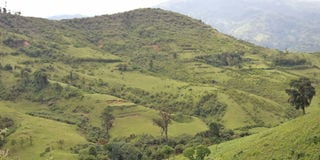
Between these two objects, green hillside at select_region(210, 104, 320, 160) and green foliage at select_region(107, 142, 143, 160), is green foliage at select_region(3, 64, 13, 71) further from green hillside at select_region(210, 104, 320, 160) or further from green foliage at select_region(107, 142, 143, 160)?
green hillside at select_region(210, 104, 320, 160)

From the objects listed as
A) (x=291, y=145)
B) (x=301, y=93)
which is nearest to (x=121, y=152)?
(x=301, y=93)

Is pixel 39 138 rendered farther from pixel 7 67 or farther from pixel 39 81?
pixel 7 67

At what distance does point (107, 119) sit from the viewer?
145m

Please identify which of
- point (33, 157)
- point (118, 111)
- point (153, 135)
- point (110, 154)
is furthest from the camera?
point (118, 111)

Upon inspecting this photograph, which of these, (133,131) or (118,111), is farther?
(118,111)

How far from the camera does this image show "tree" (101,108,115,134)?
144m

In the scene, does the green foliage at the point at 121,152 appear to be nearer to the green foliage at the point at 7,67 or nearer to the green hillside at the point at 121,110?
the green hillside at the point at 121,110

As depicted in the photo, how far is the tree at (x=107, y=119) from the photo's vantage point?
14390cm

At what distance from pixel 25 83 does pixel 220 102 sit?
72973 millimetres

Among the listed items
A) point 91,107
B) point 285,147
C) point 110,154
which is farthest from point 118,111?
point 285,147

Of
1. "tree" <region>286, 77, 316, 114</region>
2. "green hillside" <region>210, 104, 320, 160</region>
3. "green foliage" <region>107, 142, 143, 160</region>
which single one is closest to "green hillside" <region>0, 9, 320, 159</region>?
"green foliage" <region>107, 142, 143, 160</region>

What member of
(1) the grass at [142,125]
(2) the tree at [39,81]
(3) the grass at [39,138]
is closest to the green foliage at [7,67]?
(2) the tree at [39,81]

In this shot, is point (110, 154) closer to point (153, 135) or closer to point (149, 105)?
point (153, 135)

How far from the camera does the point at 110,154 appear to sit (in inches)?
4301
